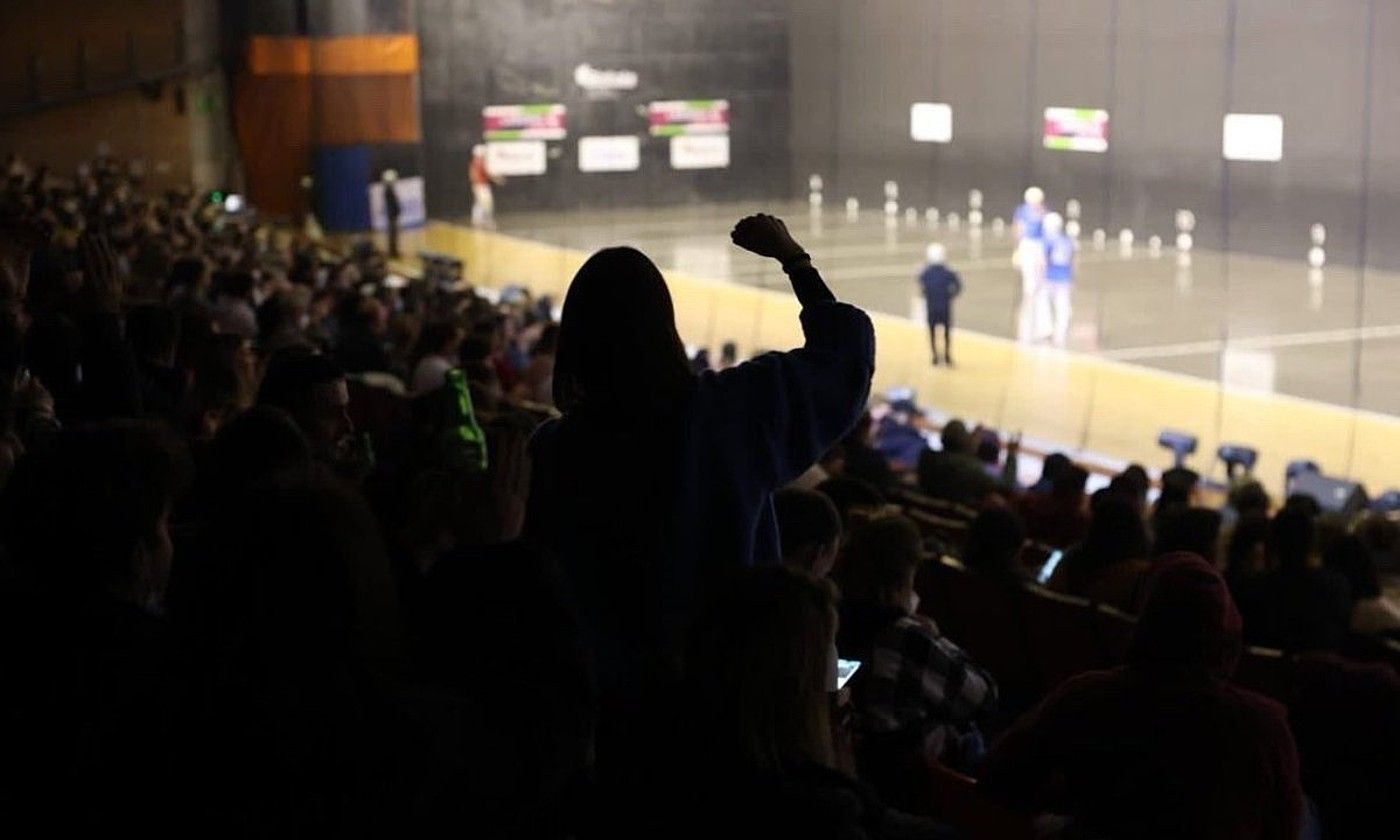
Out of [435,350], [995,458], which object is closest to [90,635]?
[435,350]

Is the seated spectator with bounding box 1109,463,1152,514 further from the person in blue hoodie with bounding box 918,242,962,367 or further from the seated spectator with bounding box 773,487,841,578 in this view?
the person in blue hoodie with bounding box 918,242,962,367

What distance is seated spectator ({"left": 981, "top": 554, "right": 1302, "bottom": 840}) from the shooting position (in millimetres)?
2621

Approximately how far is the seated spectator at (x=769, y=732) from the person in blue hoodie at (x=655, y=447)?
32 centimetres

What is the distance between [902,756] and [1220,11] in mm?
10906

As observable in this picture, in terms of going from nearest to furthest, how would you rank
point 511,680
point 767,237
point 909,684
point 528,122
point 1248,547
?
1. point 511,680
2. point 767,237
3. point 909,684
4. point 1248,547
5. point 528,122

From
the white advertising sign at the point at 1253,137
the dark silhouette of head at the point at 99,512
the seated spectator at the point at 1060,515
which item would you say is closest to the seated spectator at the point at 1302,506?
the seated spectator at the point at 1060,515

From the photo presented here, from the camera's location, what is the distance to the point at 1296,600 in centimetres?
530

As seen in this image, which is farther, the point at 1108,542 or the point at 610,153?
the point at 610,153

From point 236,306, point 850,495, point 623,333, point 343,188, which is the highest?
point 623,333

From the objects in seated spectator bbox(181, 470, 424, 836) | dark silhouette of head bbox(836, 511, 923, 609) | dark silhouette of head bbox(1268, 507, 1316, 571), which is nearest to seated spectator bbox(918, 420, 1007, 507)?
dark silhouette of head bbox(1268, 507, 1316, 571)

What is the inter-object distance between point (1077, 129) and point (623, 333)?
489 inches

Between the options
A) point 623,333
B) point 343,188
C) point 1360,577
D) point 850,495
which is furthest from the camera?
point 343,188

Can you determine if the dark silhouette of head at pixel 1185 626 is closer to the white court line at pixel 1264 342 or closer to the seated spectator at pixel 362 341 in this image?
the seated spectator at pixel 362 341

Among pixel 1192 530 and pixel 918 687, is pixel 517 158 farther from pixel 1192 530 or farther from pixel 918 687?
pixel 918 687
